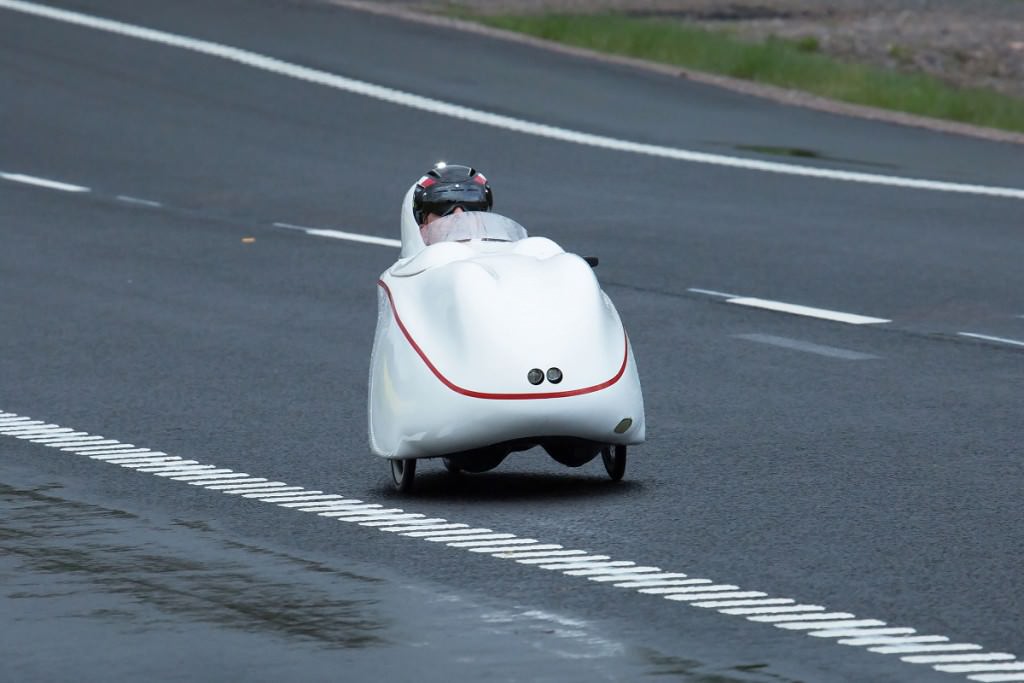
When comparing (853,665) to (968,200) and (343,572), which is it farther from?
(968,200)

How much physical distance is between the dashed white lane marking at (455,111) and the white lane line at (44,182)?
17.4ft

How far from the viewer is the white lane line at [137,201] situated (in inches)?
807

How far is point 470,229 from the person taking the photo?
1016 cm

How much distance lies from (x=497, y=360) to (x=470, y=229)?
1.21 meters

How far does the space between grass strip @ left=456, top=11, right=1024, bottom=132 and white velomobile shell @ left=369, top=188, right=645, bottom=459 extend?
62.3 feet

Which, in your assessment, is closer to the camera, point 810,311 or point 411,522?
point 411,522

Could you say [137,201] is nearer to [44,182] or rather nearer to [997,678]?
[44,182]

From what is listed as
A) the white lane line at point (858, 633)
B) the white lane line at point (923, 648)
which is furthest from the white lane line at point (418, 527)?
the white lane line at point (923, 648)

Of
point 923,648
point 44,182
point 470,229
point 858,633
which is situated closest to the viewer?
point 923,648

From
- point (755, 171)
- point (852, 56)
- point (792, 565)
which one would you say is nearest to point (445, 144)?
point (755, 171)

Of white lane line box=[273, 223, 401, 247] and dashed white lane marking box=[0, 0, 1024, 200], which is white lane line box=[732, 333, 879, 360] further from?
dashed white lane marking box=[0, 0, 1024, 200]

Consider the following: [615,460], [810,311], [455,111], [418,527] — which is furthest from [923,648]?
[455,111]

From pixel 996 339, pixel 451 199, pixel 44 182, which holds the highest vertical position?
pixel 44 182

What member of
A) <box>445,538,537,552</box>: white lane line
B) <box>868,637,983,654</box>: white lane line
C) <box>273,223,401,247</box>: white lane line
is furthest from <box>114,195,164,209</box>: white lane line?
<box>868,637,983,654</box>: white lane line
